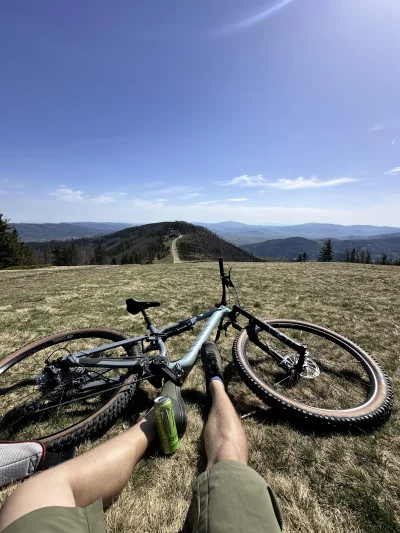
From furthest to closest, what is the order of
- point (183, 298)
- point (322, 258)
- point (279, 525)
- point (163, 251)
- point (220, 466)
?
point (163, 251) < point (322, 258) < point (183, 298) < point (220, 466) < point (279, 525)

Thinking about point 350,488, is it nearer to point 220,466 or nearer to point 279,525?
point 279,525

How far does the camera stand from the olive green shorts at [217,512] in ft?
5.01

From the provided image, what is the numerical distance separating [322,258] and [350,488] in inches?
3614

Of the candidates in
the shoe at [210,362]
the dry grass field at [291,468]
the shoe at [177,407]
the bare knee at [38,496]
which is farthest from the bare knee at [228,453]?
the bare knee at [38,496]

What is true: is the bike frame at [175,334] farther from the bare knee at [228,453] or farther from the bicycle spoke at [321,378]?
the bare knee at [228,453]

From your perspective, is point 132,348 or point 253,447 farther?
point 132,348

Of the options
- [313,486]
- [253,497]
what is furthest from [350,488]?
[253,497]

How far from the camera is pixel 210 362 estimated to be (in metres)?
3.87

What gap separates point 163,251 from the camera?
180m

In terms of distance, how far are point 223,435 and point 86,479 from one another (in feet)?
4.67

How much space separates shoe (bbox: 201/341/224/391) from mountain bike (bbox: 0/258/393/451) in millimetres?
180

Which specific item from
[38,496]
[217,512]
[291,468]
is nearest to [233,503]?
[217,512]

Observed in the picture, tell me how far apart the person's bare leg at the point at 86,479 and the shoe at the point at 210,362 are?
1152mm

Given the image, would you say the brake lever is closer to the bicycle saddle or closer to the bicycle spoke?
the bicycle saddle
